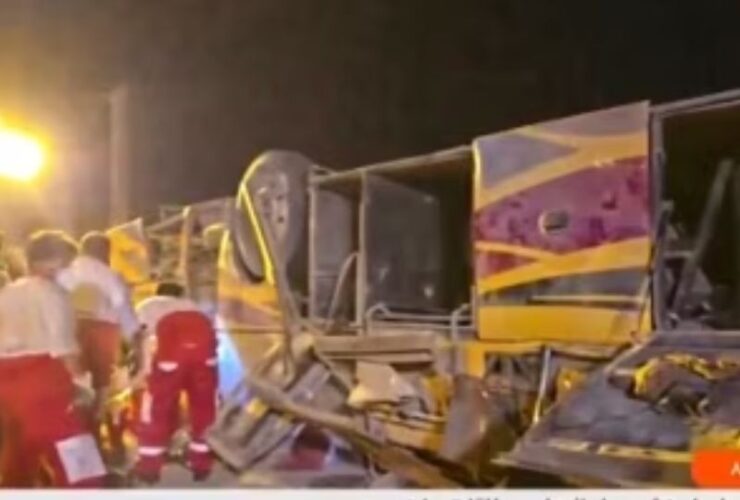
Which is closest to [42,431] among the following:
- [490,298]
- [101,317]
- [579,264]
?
[101,317]

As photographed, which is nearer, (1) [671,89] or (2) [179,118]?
(1) [671,89]

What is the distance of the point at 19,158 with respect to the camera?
1.46 metres

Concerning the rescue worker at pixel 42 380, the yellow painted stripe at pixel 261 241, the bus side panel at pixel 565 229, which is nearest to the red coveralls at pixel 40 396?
the rescue worker at pixel 42 380

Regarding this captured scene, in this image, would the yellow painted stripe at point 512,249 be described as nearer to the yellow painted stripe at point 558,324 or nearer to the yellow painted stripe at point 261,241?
the yellow painted stripe at point 558,324

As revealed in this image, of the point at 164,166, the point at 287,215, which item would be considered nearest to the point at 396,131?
the point at 287,215

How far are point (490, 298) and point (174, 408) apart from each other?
37 cm

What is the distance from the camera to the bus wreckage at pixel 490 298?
4.46ft

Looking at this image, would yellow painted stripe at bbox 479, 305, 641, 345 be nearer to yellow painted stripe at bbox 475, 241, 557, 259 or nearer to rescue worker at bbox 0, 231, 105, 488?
yellow painted stripe at bbox 475, 241, 557, 259

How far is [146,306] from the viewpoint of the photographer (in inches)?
56.9

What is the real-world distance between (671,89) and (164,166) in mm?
559

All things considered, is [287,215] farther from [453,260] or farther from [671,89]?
[671,89]

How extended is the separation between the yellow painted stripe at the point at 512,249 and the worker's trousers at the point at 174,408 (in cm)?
32
